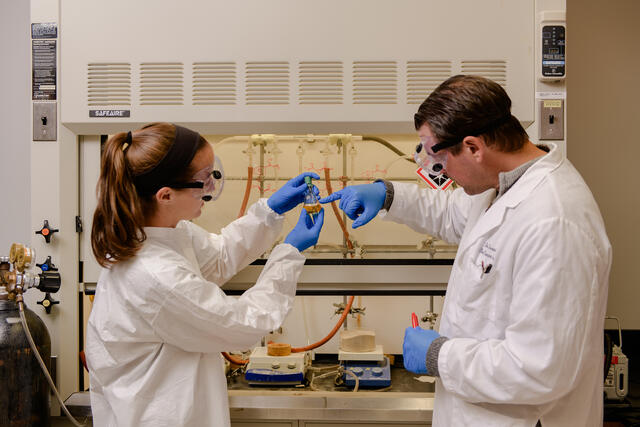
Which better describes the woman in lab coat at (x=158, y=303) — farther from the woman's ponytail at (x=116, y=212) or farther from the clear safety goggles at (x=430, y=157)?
the clear safety goggles at (x=430, y=157)

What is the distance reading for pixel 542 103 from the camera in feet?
5.46

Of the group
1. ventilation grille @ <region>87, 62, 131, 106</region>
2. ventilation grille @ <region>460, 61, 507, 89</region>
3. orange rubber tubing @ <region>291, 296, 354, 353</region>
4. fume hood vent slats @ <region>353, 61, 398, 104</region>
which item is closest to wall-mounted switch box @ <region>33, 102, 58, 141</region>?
ventilation grille @ <region>87, 62, 131, 106</region>

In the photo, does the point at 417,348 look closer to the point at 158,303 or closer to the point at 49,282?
the point at 158,303

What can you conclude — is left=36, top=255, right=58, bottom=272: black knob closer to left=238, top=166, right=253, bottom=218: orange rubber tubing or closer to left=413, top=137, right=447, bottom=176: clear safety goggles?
left=238, top=166, right=253, bottom=218: orange rubber tubing

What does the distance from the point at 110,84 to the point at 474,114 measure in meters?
1.20

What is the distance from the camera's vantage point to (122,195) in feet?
4.00

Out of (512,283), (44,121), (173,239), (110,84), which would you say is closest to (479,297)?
(512,283)

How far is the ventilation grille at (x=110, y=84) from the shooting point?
1704mm

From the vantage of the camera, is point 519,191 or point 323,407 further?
point 323,407

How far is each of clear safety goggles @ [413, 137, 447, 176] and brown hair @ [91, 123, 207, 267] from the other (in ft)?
2.11

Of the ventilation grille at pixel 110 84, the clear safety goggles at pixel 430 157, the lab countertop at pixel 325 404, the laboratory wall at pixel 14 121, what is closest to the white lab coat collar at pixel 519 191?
the clear safety goggles at pixel 430 157

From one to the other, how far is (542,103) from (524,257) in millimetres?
798

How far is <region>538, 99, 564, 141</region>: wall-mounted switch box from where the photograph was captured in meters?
1.67

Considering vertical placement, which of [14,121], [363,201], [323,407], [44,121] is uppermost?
[14,121]
